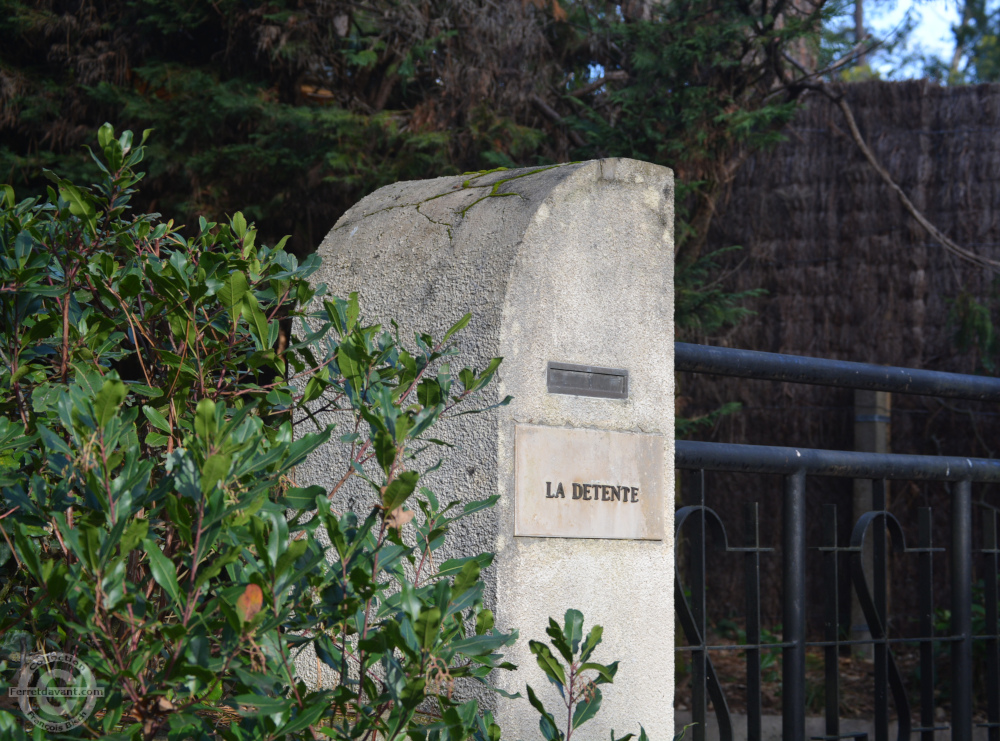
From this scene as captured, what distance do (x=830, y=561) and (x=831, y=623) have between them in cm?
16

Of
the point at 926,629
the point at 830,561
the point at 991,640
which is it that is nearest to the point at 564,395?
the point at 830,561

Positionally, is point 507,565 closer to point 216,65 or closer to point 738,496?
point 216,65

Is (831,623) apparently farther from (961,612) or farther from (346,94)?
(346,94)

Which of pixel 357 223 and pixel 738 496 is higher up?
pixel 357 223

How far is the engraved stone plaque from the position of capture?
1829 millimetres

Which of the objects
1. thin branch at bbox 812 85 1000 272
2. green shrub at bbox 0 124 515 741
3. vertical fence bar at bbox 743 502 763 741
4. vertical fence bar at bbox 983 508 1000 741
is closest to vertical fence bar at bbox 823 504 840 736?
vertical fence bar at bbox 743 502 763 741

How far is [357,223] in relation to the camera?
7.50ft

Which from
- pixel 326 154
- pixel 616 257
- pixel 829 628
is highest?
pixel 326 154

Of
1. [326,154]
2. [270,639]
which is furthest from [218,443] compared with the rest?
[326,154]

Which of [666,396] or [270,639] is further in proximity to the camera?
[666,396]

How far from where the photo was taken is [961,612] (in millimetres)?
2953

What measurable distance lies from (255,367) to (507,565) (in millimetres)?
→ 544

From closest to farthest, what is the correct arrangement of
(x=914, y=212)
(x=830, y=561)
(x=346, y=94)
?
(x=830, y=561)
(x=346, y=94)
(x=914, y=212)

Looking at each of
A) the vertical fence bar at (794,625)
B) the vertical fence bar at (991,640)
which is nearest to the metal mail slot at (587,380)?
the vertical fence bar at (794,625)
